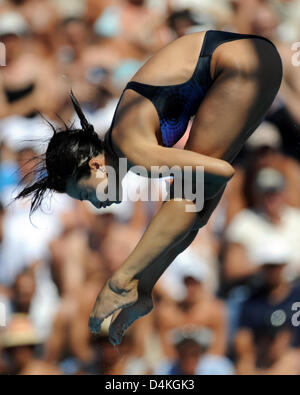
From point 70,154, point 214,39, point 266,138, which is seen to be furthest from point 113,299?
point 266,138

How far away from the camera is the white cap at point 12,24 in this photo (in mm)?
3881

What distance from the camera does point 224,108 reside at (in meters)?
2.15

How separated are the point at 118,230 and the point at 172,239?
1.35 metres

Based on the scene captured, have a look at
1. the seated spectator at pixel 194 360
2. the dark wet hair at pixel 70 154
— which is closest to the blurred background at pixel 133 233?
the seated spectator at pixel 194 360

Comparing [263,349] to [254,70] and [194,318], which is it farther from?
[254,70]

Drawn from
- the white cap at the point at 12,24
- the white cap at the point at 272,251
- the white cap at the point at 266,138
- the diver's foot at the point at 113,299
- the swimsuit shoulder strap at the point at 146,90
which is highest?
the white cap at the point at 12,24

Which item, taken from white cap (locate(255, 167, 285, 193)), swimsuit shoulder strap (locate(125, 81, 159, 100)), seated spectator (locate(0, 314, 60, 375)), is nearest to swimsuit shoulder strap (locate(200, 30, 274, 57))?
swimsuit shoulder strap (locate(125, 81, 159, 100))

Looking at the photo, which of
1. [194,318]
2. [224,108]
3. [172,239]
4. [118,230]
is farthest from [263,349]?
[224,108]

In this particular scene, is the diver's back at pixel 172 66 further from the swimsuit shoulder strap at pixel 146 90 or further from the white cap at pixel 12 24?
the white cap at pixel 12 24

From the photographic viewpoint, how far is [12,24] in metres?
3.89

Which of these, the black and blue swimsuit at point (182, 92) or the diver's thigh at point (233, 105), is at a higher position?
the black and blue swimsuit at point (182, 92)

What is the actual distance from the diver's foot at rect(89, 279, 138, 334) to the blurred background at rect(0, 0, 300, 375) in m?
0.98

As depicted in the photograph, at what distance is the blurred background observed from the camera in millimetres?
3389

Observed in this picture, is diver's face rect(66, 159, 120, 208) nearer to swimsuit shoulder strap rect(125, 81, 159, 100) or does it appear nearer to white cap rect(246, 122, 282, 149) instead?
swimsuit shoulder strap rect(125, 81, 159, 100)
